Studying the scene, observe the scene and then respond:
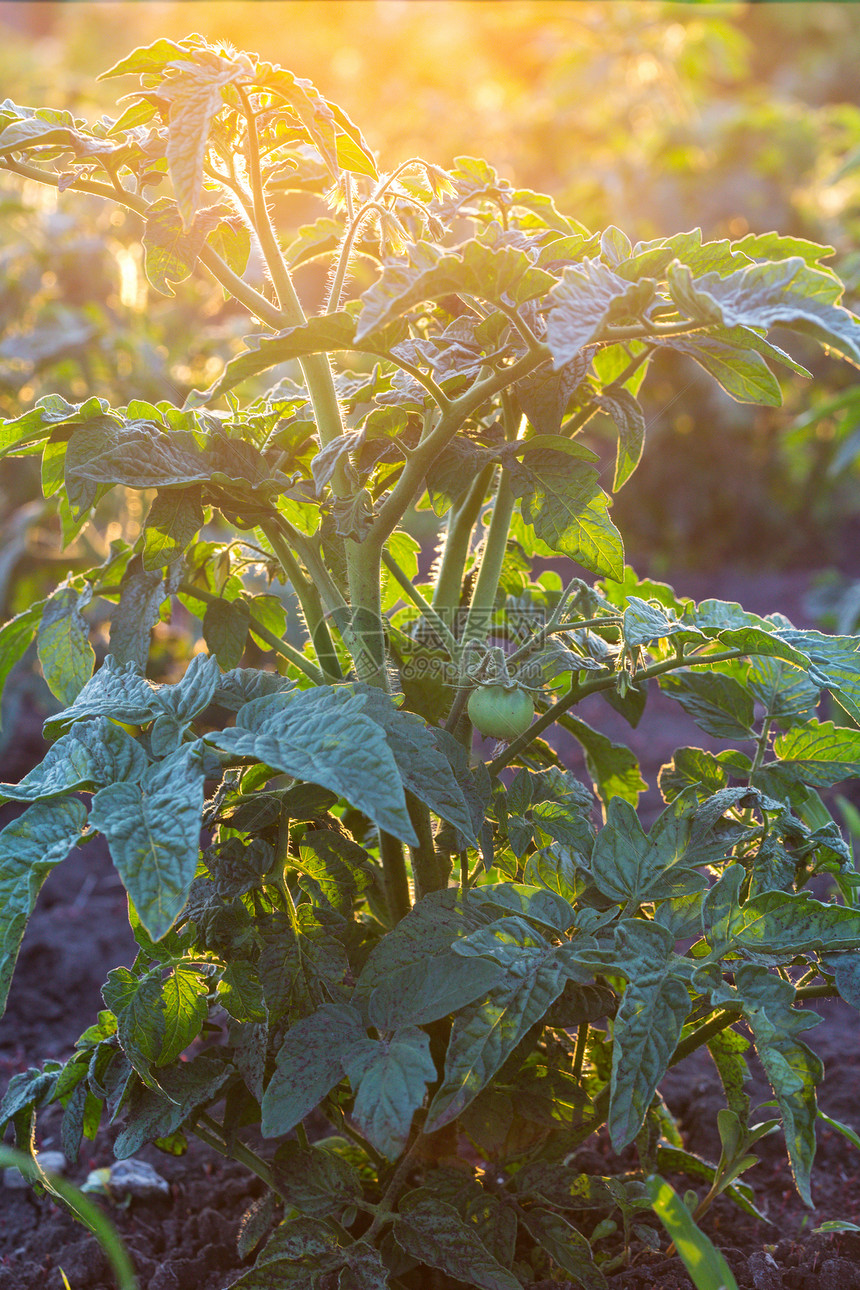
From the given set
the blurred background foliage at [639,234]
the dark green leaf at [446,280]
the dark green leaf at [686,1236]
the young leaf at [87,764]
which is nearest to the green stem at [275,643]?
the young leaf at [87,764]

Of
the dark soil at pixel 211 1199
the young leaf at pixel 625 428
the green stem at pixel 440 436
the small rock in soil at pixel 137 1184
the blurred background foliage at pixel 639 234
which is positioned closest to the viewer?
the green stem at pixel 440 436

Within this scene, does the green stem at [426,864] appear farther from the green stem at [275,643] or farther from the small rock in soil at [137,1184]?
the small rock in soil at [137,1184]

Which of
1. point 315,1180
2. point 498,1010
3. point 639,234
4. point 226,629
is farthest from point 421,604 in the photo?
point 639,234

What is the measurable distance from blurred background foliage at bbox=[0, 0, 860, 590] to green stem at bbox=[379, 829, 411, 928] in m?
1.40

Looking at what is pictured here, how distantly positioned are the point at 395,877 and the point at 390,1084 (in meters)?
0.28

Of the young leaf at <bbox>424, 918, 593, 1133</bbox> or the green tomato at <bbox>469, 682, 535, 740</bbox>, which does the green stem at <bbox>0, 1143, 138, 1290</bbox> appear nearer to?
the young leaf at <bbox>424, 918, 593, 1133</bbox>

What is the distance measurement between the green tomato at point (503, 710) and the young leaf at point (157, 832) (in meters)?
0.25

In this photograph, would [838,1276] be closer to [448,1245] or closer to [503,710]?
[448,1245]

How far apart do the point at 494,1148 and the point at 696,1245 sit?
243 mm

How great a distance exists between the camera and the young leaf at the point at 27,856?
0.57 metres

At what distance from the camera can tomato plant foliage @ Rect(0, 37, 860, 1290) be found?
615 millimetres

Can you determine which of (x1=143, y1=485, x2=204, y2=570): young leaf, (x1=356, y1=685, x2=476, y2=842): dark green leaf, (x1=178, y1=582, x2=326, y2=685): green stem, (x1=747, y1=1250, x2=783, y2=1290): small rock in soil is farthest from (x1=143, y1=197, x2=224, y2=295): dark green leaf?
(x1=747, y1=1250, x2=783, y2=1290): small rock in soil

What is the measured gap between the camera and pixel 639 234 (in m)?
4.30

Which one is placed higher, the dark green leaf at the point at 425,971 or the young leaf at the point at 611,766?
the young leaf at the point at 611,766
